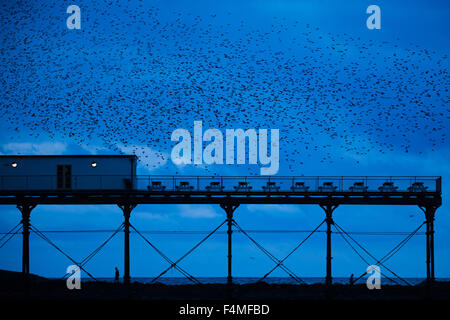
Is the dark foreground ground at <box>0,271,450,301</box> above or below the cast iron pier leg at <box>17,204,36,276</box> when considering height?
below

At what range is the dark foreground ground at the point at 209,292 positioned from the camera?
4791cm

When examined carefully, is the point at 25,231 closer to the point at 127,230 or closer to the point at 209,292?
the point at 127,230

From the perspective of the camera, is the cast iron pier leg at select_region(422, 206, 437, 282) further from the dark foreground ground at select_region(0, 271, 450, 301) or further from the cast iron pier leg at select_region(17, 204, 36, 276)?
the cast iron pier leg at select_region(17, 204, 36, 276)

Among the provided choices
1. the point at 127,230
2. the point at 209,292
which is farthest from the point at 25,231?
the point at 209,292

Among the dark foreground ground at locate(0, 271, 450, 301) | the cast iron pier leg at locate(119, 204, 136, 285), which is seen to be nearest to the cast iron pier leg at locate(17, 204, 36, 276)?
the dark foreground ground at locate(0, 271, 450, 301)

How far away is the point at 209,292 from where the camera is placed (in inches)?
2056

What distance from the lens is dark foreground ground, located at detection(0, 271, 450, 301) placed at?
47906 mm

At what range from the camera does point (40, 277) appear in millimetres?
68062

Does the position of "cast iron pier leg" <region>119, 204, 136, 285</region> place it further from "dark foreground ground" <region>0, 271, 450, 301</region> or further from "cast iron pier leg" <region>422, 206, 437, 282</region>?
"cast iron pier leg" <region>422, 206, 437, 282</region>

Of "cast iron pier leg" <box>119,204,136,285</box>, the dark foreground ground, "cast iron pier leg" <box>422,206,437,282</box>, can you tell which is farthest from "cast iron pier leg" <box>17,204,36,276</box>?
"cast iron pier leg" <box>422,206,437,282</box>
